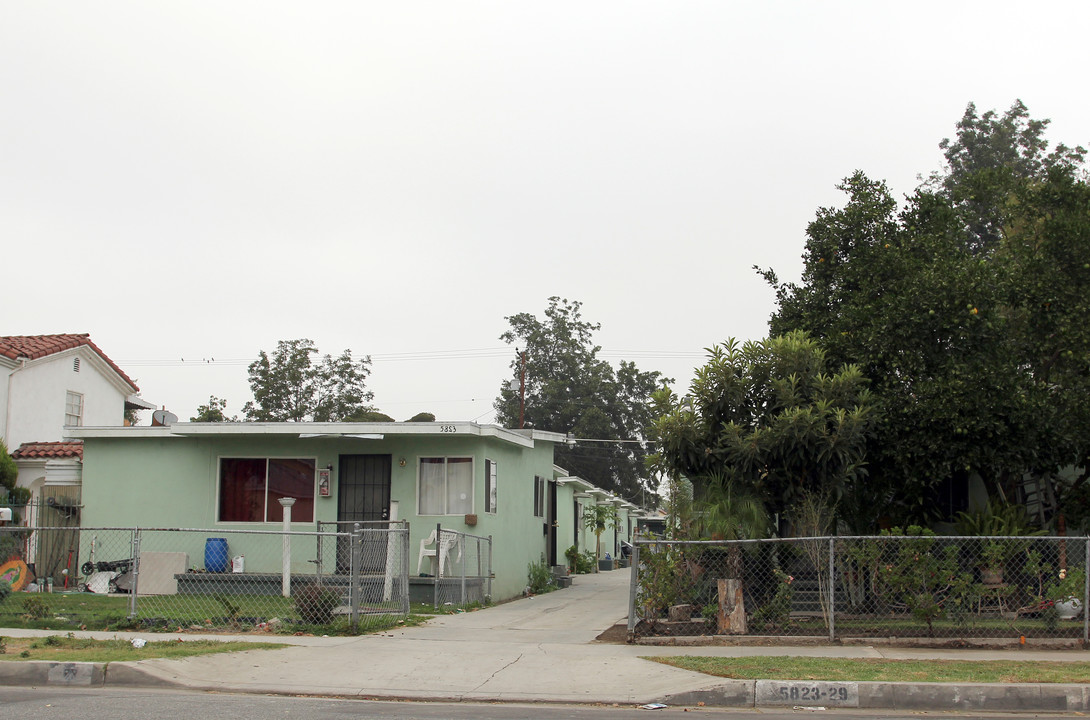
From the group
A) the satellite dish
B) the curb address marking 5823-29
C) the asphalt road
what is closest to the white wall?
the satellite dish

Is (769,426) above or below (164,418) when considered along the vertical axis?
below

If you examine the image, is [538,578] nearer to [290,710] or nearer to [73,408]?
[290,710]

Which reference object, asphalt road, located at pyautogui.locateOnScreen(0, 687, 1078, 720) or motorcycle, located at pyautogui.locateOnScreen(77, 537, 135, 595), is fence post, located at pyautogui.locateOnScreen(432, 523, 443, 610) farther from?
asphalt road, located at pyautogui.locateOnScreen(0, 687, 1078, 720)

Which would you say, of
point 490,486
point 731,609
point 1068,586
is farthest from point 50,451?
point 1068,586

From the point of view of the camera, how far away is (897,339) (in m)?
13.4

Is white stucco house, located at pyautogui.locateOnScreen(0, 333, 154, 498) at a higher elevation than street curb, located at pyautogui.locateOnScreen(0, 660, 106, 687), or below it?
higher

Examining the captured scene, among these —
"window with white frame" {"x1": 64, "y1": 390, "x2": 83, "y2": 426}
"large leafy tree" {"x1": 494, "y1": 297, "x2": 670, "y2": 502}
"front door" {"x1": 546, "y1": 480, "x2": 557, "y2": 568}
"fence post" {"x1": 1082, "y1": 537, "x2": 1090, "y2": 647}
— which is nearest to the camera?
"fence post" {"x1": 1082, "y1": 537, "x2": 1090, "y2": 647}

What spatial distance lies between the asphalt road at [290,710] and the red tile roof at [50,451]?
13963mm

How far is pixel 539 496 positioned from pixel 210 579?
8277 mm

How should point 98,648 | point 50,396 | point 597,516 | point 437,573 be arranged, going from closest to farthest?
1. point 98,648
2. point 437,573
3. point 50,396
4. point 597,516

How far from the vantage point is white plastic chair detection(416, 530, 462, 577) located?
16.8 m

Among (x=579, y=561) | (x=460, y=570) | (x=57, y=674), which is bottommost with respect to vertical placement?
(x=579, y=561)

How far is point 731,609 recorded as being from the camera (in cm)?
1164

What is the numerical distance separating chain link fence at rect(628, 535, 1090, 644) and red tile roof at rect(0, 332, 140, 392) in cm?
1966
